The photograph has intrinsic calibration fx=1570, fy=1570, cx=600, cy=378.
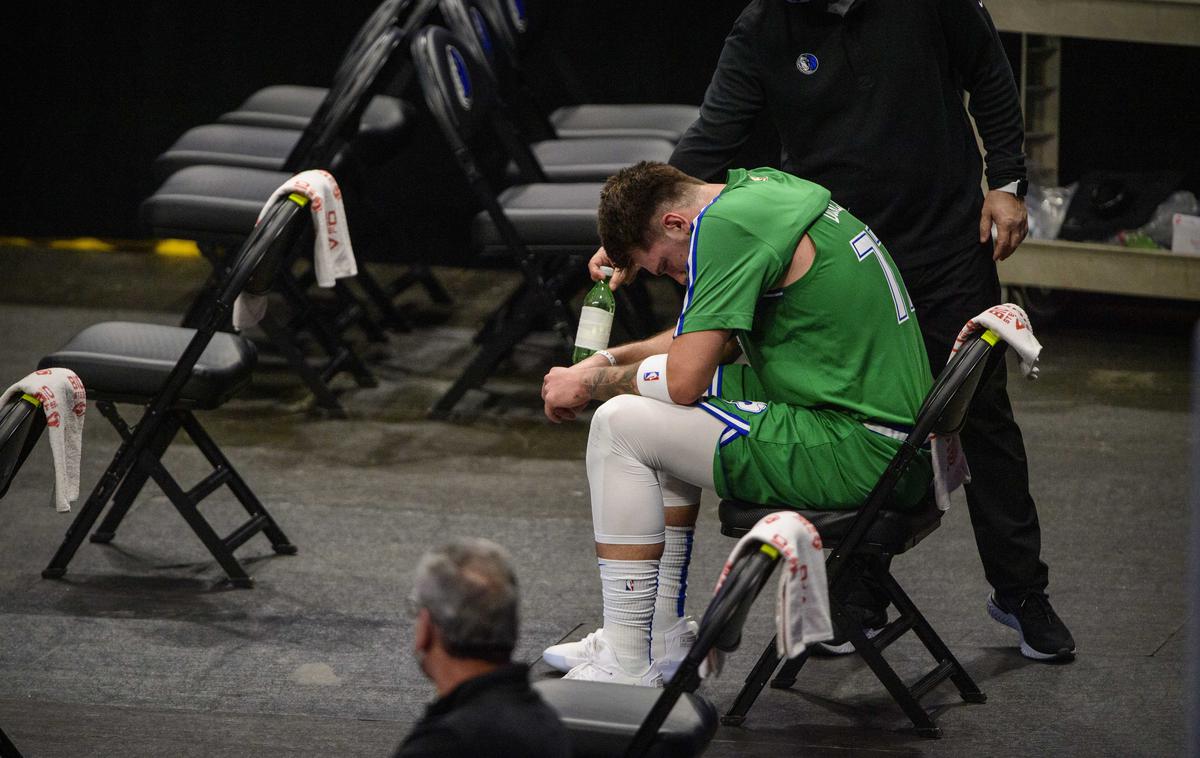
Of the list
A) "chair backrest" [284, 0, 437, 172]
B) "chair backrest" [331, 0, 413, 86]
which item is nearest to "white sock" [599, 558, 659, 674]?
"chair backrest" [284, 0, 437, 172]

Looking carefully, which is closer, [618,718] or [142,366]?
[618,718]

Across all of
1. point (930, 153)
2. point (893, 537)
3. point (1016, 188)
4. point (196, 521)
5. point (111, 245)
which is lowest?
point (111, 245)

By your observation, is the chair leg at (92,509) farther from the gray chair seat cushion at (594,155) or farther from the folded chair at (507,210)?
the gray chair seat cushion at (594,155)

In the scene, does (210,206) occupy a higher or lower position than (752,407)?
lower

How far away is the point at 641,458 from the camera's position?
2.86 meters

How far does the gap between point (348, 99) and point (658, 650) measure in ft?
8.23

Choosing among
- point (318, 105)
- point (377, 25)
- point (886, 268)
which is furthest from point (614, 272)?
point (318, 105)

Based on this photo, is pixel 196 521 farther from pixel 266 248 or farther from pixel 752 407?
pixel 752 407

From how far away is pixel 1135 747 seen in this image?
9.55ft

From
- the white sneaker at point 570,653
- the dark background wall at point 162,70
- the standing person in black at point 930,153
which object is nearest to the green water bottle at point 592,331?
the standing person in black at point 930,153

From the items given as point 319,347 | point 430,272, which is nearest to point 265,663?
point 319,347

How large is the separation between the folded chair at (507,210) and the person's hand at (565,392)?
1.72 m

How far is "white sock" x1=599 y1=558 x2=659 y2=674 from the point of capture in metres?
2.88

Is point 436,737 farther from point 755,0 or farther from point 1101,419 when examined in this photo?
point 1101,419
